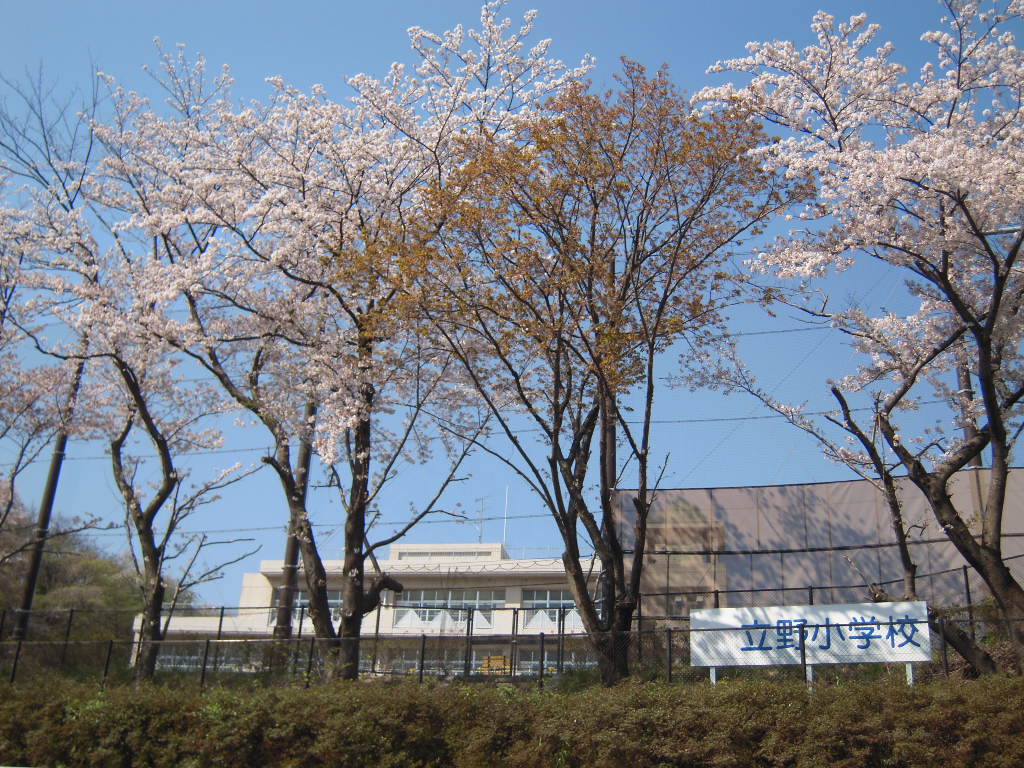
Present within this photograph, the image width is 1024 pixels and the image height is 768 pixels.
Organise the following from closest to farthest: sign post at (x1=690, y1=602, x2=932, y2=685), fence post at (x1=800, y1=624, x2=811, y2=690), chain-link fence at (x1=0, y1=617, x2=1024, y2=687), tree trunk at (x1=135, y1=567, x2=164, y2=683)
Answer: fence post at (x1=800, y1=624, x2=811, y2=690) → sign post at (x1=690, y1=602, x2=932, y2=685) → chain-link fence at (x1=0, y1=617, x2=1024, y2=687) → tree trunk at (x1=135, y1=567, x2=164, y2=683)

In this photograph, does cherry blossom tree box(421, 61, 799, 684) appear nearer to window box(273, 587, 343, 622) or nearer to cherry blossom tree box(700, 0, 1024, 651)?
cherry blossom tree box(700, 0, 1024, 651)

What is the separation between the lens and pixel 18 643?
1712 centimetres

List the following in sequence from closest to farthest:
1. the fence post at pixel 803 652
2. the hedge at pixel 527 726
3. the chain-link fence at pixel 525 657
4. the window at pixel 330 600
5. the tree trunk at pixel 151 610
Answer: the hedge at pixel 527 726
the fence post at pixel 803 652
the chain-link fence at pixel 525 657
the tree trunk at pixel 151 610
the window at pixel 330 600

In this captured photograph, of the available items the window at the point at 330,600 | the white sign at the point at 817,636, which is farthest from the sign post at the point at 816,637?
the window at the point at 330,600

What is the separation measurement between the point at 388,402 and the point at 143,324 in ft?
16.2

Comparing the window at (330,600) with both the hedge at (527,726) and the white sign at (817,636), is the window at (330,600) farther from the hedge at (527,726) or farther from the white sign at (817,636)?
the white sign at (817,636)

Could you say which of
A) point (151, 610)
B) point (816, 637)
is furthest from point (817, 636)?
point (151, 610)

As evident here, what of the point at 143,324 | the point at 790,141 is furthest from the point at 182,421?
the point at 790,141

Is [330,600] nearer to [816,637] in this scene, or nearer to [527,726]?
[816,637]

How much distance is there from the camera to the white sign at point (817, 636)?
35.0 ft

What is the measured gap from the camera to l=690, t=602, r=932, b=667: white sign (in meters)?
10.7

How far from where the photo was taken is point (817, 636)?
1120 cm

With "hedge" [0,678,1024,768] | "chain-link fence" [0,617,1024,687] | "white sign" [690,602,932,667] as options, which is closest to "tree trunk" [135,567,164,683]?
"chain-link fence" [0,617,1024,687]

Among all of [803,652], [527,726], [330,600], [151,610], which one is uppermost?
[330,600]
